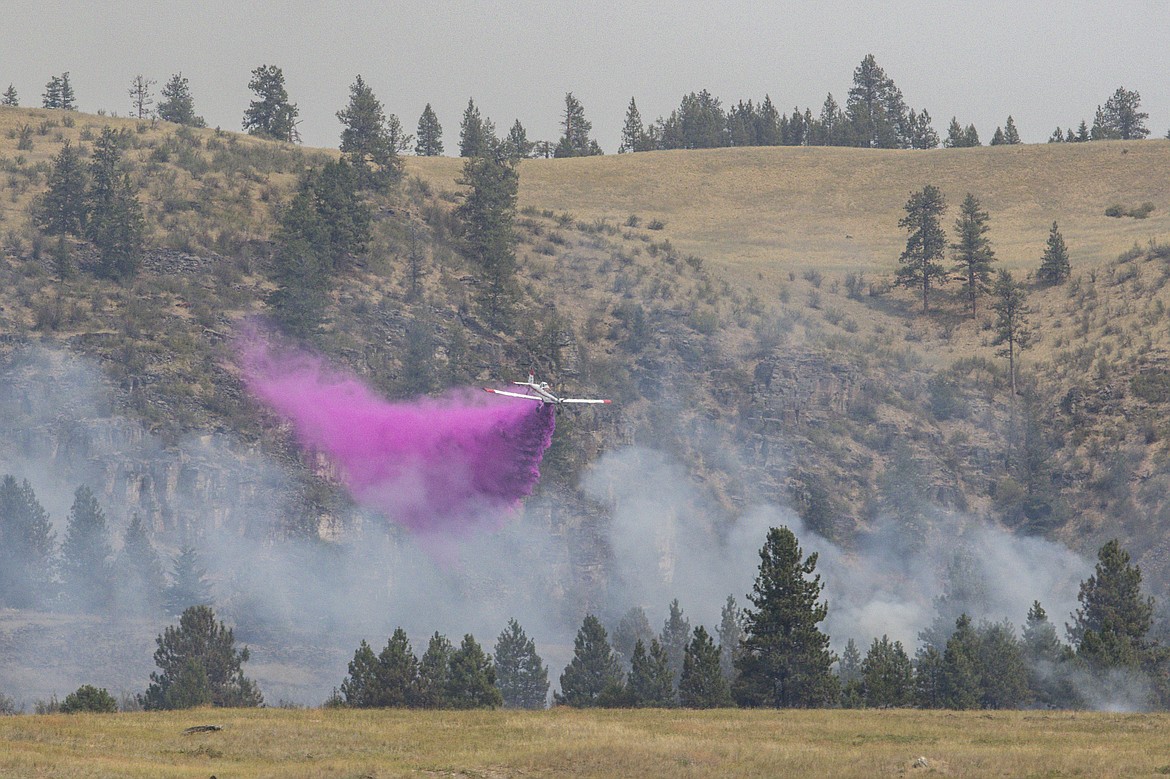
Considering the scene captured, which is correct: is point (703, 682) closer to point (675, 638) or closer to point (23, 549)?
point (675, 638)

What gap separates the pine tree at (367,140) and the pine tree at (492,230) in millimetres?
7106

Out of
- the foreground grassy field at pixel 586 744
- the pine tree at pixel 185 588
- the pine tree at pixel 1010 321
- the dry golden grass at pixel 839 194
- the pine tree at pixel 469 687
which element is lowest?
the foreground grassy field at pixel 586 744

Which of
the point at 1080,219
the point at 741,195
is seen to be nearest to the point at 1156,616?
the point at 1080,219

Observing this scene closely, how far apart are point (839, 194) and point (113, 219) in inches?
3136

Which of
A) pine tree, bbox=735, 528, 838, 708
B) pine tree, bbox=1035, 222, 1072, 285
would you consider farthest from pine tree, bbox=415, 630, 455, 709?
pine tree, bbox=1035, 222, 1072, 285

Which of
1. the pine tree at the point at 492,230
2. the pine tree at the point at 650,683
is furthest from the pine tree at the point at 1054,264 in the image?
the pine tree at the point at 650,683

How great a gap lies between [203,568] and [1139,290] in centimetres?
7530

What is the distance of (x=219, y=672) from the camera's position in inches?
3103

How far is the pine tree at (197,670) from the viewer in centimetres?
7381

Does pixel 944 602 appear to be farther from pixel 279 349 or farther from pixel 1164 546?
pixel 279 349

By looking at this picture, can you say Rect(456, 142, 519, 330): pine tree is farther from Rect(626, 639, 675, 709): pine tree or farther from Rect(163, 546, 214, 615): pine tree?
Rect(626, 639, 675, 709): pine tree

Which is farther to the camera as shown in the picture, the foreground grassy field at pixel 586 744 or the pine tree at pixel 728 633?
the pine tree at pixel 728 633

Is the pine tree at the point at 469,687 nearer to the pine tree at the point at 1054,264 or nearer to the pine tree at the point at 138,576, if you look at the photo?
the pine tree at the point at 138,576

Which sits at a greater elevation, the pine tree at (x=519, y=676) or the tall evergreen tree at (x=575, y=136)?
the tall evergreen tree at (x=575, y=136)
